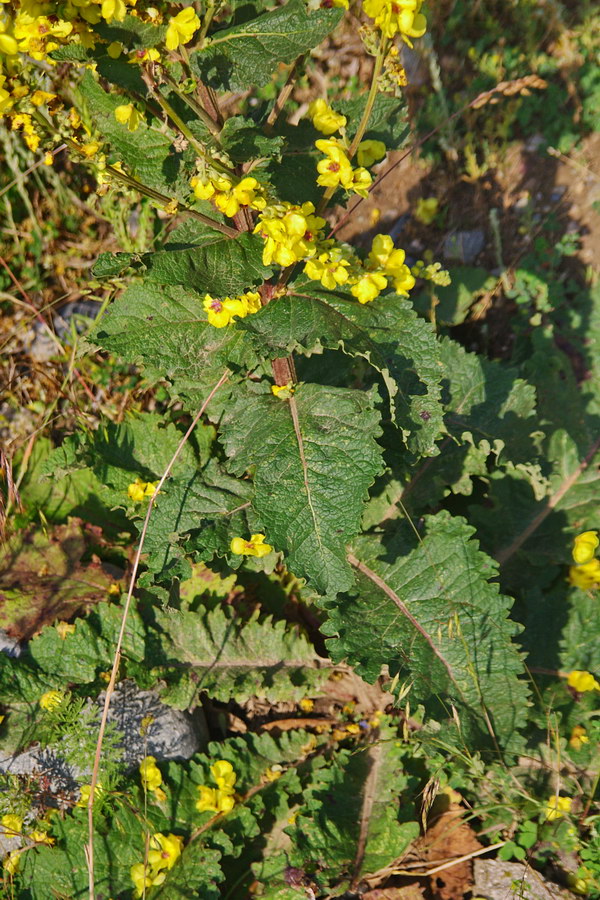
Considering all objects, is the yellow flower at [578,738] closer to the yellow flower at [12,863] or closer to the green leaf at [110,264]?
the yellow flower at [12,863]

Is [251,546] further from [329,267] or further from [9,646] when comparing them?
[9,646]

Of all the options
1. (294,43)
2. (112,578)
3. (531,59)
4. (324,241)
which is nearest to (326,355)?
(324,241)

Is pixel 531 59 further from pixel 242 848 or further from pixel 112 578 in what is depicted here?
pixel 242 848

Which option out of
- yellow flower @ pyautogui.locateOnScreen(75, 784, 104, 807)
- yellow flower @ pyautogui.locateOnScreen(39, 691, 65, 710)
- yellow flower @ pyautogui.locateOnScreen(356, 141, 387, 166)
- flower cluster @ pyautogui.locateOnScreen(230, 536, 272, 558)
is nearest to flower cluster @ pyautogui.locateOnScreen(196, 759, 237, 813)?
yellow flower @ pyautogui.locateOnScreen(75, 784, 104, 807)

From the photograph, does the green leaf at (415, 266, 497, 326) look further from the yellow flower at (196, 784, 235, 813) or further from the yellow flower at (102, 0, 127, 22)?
the yellow flower at (196, 784, 235, 813)

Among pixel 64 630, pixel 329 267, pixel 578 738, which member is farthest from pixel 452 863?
pixel 329 267

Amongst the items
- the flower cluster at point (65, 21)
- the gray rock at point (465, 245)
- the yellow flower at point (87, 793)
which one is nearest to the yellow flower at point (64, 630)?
the yellow flower at point (87, 793)
